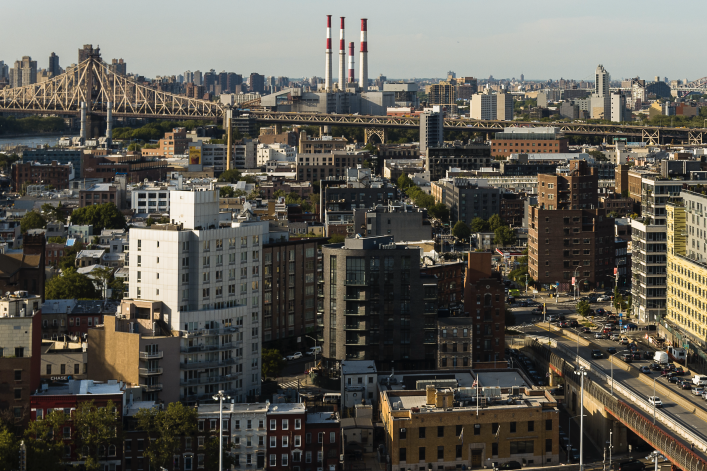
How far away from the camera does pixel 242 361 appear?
33750 mm

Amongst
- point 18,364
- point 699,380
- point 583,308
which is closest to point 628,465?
point 699,380

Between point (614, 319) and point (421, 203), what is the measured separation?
3358cm

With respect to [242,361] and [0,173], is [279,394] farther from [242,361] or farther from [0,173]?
[0,173]

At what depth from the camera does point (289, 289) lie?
140ft

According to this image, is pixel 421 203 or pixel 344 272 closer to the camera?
pixel 344 272

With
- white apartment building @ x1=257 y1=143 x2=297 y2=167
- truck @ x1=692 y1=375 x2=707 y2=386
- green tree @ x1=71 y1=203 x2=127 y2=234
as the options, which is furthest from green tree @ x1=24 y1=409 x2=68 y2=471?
white apartment building @ x1=257 y1=143 x2=297 y2=167

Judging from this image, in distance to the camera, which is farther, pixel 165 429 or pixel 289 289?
pixel 289 289

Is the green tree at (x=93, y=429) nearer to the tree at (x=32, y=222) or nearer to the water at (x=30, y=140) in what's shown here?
the tree at (x=32, y=222)

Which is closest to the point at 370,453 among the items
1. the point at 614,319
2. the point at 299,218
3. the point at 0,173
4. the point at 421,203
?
the point at 614,319

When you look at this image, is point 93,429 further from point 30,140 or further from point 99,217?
point 30,140

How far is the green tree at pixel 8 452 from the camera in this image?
25.9 m

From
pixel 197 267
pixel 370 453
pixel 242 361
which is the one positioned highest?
pixel 197 267

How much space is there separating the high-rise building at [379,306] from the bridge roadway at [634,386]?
5.81 metres

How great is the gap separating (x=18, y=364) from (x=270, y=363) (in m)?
10.1
